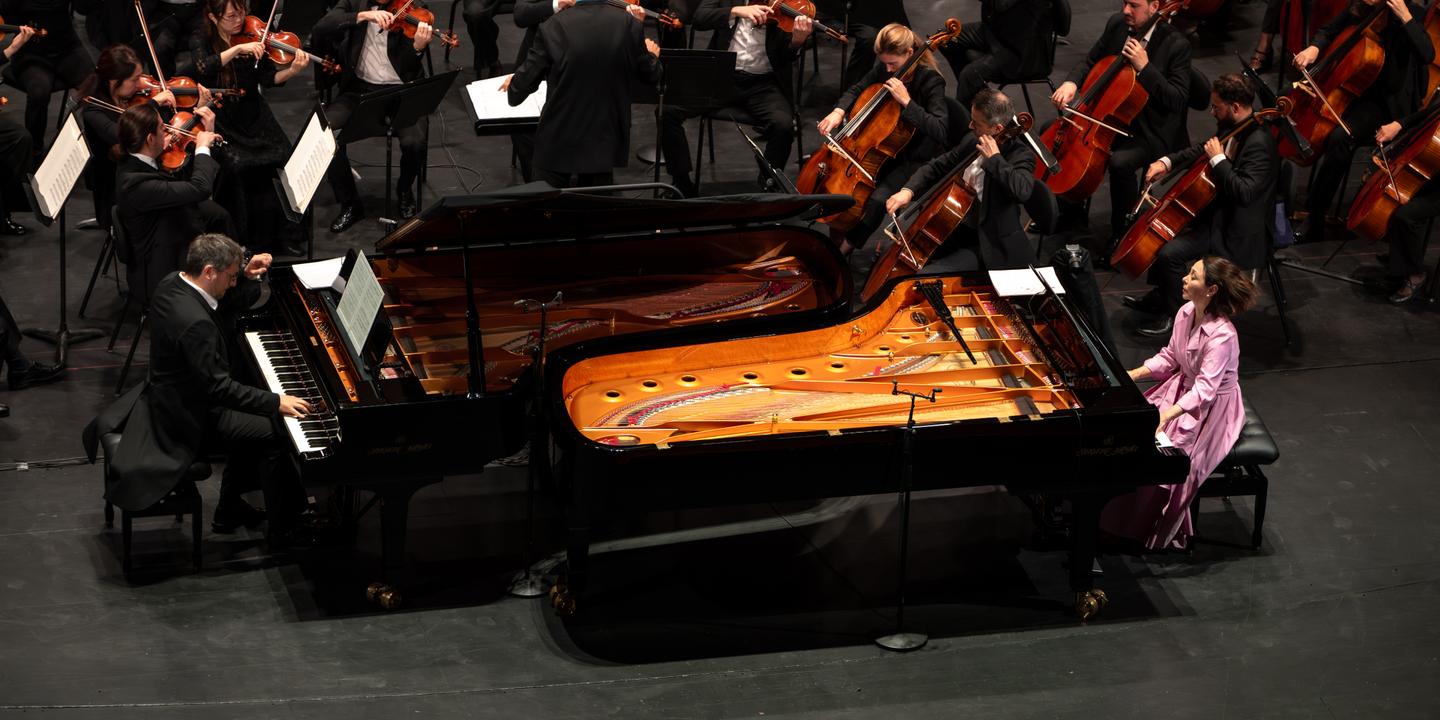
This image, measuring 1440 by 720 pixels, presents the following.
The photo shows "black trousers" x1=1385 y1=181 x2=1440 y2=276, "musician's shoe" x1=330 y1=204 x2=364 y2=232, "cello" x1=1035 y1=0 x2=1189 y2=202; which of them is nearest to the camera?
"black trousers" x1=1385 y1=181 x2=1440 y2=276

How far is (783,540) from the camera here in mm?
7121

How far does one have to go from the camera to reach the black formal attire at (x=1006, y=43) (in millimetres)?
10039

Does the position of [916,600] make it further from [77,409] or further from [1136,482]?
[77,409]

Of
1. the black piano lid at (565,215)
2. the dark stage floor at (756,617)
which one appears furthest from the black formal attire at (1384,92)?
the black piano lid at (565,215)

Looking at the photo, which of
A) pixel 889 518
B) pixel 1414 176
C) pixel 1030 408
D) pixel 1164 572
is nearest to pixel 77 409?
pixel 889 518

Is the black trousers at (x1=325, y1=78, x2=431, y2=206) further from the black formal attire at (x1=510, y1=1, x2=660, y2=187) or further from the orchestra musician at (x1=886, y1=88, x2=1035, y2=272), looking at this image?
the orchestra musician at (x1=886, y1=88, x2=1035, y2=272)

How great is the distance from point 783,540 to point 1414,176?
13.5 feet

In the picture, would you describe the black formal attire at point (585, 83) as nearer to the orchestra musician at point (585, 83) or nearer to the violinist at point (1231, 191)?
the orchestra musician at point (585, 83)

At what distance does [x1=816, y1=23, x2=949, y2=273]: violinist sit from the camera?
8781 millimetres

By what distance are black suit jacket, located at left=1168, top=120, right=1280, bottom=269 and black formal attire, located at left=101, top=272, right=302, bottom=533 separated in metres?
4.59

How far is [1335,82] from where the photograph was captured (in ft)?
31.6

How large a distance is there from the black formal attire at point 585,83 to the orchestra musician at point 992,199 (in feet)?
4.97

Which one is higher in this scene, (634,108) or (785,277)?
(785,277)

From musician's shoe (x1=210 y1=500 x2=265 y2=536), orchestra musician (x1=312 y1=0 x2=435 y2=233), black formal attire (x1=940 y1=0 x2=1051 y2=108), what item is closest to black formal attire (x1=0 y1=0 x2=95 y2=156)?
orchestra musician (x1=312 y1=0 x2=435 y2=233)
